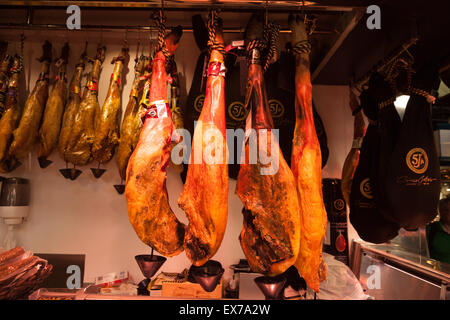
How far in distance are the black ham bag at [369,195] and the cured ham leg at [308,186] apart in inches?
16.2

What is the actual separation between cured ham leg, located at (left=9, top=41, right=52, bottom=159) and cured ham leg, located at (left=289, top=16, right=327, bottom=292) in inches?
68.1

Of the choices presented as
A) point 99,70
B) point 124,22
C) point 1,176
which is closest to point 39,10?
point 124,22

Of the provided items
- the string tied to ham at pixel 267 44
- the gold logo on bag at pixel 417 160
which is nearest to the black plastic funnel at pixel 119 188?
the string tied to ham at pixel 267 44

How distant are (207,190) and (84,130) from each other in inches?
48.1

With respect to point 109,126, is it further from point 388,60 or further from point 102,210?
point 388,60

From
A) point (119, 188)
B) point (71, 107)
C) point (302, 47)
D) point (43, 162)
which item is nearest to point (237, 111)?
point (302, 47)

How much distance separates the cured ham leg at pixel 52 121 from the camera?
5.49 feet

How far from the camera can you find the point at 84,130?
1644 mm

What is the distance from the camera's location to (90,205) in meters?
1.82

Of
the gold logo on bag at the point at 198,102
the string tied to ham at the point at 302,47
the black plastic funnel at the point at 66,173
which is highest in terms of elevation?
the string tied to ham at the point at 302,47

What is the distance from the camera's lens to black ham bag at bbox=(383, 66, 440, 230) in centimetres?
106

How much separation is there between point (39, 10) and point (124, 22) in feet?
2.18

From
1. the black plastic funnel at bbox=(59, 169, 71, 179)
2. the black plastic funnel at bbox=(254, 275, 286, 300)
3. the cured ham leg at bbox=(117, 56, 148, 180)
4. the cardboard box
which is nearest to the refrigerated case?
the black plastic funnel at bbox=(254, 275, 286, 300)

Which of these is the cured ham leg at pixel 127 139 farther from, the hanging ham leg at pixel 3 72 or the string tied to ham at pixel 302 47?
the string tied to ham at pixel 302 47
